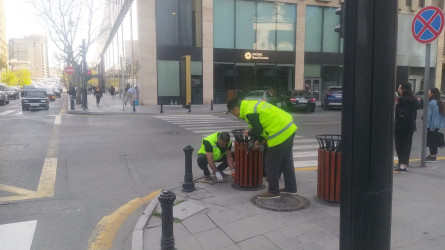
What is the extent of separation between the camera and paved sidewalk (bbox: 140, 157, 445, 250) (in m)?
3.88

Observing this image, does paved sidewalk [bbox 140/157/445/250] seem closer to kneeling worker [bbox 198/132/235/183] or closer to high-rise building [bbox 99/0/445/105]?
kneeling worker [bbox 198/132/235/183]

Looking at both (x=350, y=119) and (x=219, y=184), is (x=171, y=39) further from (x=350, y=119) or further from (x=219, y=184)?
(x=350, y=119)

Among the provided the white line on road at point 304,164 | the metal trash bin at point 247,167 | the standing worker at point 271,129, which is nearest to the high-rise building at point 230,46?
the white line on road at point 304,164

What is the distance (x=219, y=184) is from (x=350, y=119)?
4.21m

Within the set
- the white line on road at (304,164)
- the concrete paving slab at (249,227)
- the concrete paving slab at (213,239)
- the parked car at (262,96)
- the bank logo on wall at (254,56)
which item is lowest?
the concrete paving slab at (213,239)

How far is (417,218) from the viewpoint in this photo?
176 inches

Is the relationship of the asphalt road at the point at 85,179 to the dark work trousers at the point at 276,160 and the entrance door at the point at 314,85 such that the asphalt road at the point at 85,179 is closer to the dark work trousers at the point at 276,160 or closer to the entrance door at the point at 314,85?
the dark work trousers at the point at 276,160

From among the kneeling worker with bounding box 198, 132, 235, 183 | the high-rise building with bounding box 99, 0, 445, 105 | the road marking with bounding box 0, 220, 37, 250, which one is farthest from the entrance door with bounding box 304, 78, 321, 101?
the road marking with bounding box 0, 220, 37, 250

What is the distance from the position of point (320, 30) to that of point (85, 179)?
1147 inches

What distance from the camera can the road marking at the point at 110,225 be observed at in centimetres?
416

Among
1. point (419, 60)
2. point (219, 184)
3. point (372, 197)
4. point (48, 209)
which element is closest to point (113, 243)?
point (48, 209)

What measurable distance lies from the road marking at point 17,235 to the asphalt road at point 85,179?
2cm

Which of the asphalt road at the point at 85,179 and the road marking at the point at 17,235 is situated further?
the asphalt road at the point at 85,179

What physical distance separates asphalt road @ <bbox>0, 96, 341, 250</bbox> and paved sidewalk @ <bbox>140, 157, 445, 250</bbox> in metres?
0.70
